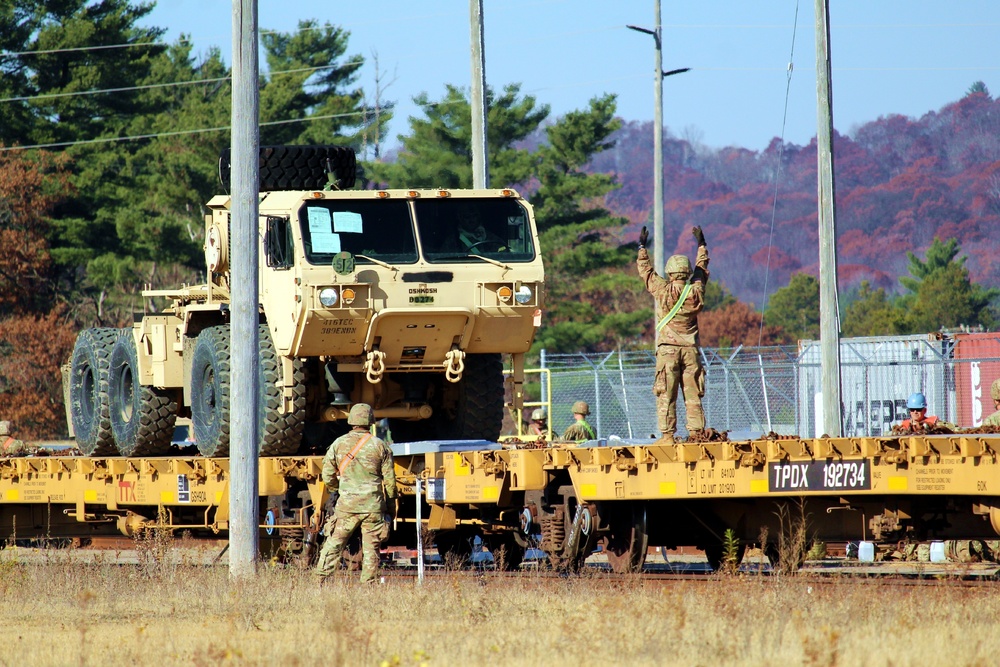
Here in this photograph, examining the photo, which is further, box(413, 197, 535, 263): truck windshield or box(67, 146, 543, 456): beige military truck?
box(413, 197, 535, 263): truck windshield

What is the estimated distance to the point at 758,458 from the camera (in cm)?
1146

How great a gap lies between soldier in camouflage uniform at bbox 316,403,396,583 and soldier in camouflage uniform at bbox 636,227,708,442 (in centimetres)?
244

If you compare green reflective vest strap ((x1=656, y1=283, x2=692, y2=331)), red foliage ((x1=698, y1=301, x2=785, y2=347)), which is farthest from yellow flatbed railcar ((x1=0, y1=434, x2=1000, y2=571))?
red foliage ((x1=698, y1=301, x2=785, y2=347))

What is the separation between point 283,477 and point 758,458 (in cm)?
519

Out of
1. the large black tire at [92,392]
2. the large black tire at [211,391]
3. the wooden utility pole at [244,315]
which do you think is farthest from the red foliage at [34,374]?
the wooden utility pole at [244,315]

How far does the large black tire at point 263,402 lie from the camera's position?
14.8 meters

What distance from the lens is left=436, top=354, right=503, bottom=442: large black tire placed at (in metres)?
15.4

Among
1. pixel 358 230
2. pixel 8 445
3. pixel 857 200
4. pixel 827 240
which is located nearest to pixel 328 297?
pixel 358 230

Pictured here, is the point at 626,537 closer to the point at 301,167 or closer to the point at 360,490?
the point at 360,490

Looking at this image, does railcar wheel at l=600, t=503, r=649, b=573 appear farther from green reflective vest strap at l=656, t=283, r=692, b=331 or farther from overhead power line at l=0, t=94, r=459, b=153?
overhead power line at l=0, t=94, r=459, b=153

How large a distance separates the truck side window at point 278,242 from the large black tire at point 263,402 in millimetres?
874

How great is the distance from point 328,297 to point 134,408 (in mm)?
3900

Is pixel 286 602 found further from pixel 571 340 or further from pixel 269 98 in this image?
pixel 269 98

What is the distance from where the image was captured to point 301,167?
15.8 metres
